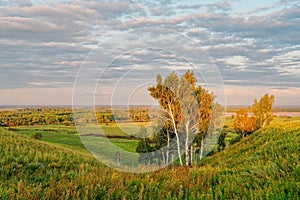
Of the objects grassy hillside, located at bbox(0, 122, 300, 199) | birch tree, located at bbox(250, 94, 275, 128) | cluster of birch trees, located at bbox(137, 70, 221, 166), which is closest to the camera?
grassy hillside, located at bbox(0, 122, 300, 199)

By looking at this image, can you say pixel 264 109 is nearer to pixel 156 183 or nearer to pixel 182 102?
pixel 182 102

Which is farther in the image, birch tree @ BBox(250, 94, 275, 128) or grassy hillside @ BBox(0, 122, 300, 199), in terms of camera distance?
birch tree @ BBox(250, 94, 275, 128)

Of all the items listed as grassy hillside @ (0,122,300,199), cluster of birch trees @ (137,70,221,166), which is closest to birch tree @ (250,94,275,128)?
cluster of birch trees @ (137,70,221,166)

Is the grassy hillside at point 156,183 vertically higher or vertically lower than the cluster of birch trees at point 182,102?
lower

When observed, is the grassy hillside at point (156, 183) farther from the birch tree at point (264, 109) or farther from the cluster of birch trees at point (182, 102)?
the birch tree at point (264, 109)

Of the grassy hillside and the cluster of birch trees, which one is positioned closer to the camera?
the grassy hillside

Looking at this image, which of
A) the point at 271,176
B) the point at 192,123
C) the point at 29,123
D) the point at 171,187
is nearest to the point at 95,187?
the point at 171,187

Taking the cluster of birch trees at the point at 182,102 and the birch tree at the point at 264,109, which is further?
the birch tree at the point at 264,109

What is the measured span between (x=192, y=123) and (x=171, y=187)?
84.8 feet

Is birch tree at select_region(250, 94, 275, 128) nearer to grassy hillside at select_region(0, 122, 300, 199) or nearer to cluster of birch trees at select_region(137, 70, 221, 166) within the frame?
cluster of birch trees at select_region(137, 70, 221, 166)

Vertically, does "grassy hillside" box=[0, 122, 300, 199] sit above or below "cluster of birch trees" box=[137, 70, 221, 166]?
below

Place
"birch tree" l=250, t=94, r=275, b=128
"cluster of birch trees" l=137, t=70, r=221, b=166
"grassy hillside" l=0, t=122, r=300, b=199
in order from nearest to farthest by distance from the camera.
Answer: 1. "grassy hillside" l=0, t=122, r=300, b=199
2. "cluster of birch trees" l=137, t=70, r=221, b=166
3. "birch tree" l=250, t=94, r=275, b=128

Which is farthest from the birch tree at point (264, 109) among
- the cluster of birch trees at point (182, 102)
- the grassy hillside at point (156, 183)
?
the grassy hillside at point (156, 183)


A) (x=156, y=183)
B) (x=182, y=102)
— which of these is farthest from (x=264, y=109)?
(x=156, y=183)
